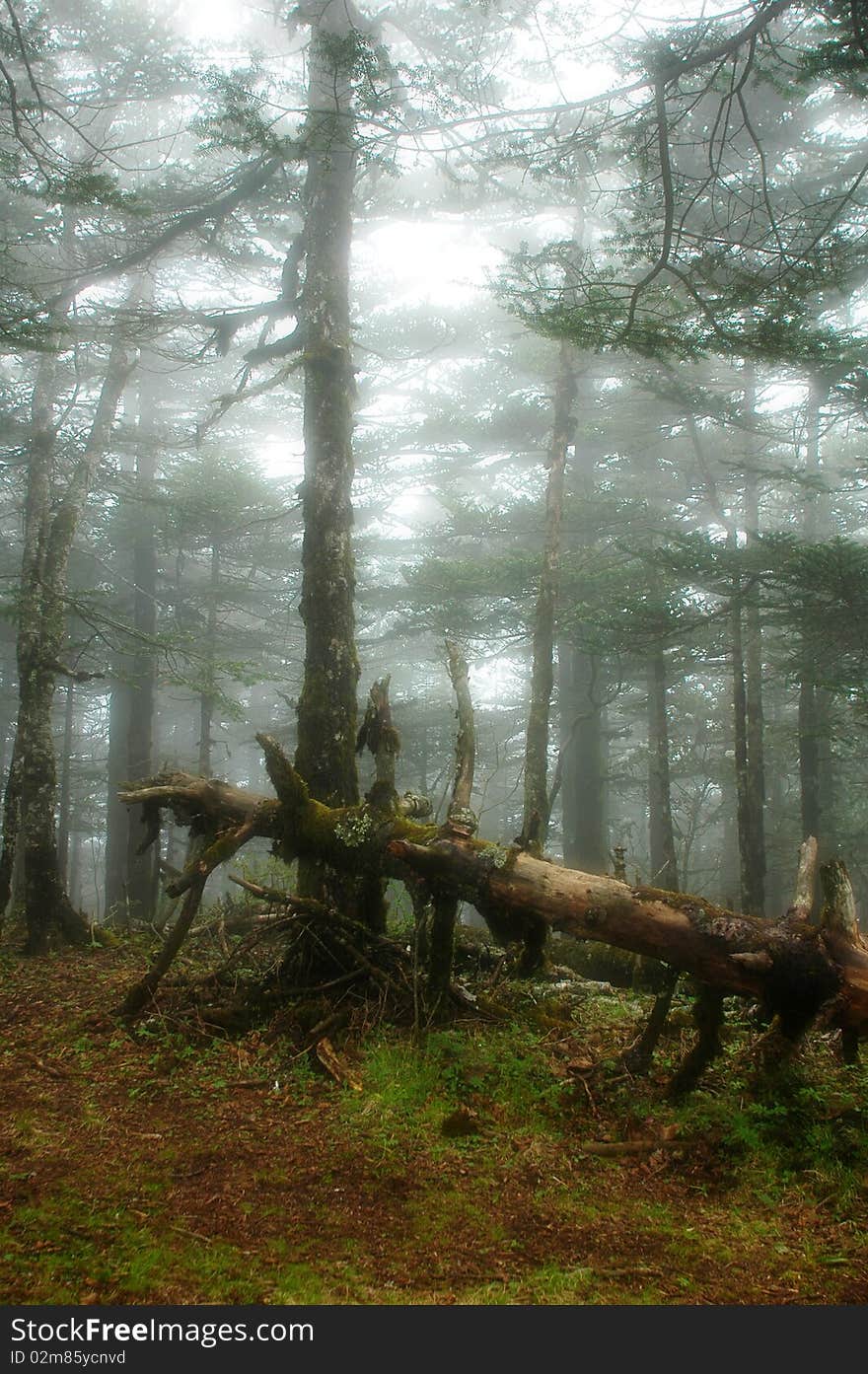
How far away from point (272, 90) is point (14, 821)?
12547mm

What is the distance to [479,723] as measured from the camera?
104ft

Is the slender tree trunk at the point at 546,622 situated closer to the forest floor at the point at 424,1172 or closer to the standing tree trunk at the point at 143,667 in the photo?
the forest floor at the point at 424,1172

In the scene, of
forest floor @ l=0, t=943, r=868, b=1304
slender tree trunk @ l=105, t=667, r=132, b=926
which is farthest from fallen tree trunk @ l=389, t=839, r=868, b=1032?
slender tree trunk @ l=105, t=667, r=132, b=926

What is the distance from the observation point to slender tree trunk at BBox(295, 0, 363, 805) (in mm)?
8836

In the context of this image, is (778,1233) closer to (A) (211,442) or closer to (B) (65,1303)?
(B) (65,1303)

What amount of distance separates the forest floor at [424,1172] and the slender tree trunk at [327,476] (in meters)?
3.30

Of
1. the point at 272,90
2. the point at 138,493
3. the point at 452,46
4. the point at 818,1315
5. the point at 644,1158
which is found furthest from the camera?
the point at 138,493

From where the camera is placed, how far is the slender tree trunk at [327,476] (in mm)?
8836

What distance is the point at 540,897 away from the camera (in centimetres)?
610

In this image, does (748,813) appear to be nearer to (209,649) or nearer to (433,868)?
(433,868)

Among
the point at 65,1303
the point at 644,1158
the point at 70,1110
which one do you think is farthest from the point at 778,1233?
the point at 70,1110

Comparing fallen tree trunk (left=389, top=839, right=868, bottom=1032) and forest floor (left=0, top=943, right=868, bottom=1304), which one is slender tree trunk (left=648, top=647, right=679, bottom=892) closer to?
fallen tree trunk (left=389, top=839, right=868, bottom=1032)

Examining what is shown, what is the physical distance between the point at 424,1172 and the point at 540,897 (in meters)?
2.15

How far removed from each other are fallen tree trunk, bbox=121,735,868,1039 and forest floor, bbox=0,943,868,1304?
2.55 feet
